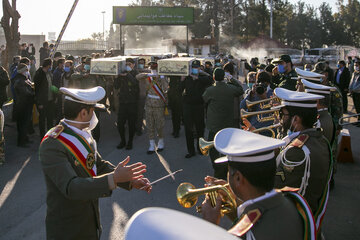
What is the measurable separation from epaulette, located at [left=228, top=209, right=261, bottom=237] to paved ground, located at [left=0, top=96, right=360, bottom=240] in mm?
3442

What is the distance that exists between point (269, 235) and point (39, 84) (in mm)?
8706

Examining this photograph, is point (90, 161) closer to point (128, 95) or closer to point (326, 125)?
point (326, 125)

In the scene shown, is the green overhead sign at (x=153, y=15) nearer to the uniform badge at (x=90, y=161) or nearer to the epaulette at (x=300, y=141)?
the uniform badge at (x=90, y=161)

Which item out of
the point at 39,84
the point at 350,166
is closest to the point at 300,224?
the point at 350,166

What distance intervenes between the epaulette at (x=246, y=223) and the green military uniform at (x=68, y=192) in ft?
3.88

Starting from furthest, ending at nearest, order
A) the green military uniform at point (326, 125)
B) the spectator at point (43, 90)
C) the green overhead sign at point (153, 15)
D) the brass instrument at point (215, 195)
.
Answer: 1. the green overhead sign at point (153, 15)
2. the spectator at point (43, 90)
3. the green military uniform at point (326, 125)
4. the brass instrument at point (215, 195)

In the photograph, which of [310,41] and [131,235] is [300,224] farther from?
[310,41]

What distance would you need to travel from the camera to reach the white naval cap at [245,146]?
2.12 meters

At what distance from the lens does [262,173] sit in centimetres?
217

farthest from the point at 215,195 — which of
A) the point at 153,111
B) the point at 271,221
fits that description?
the point at 153,111

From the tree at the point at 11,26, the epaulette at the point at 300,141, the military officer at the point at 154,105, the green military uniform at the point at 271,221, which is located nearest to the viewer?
the green military uniform at the point at 271,221

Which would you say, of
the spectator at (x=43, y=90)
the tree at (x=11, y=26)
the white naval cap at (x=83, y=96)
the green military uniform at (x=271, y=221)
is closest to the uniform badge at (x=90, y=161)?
the white naval cap at (x=83, y=96)

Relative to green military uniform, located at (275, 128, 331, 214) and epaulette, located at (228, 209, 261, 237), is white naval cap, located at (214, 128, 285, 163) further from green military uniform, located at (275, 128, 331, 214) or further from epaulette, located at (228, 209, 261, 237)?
green military uniform, located at (275, 128, 331, 214)

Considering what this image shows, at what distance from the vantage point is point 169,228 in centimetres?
113
